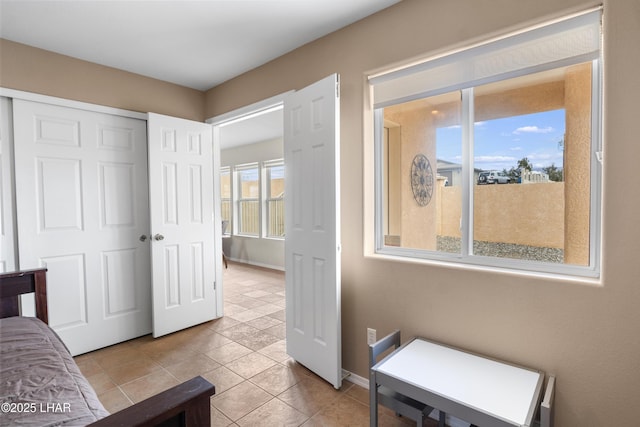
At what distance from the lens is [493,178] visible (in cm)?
178

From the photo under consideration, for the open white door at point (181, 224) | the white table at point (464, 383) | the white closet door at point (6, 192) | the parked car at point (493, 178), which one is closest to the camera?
the white table at point (464, 383)

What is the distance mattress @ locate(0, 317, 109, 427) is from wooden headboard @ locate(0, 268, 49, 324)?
419mm

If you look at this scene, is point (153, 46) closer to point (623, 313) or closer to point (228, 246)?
point (623, 313)

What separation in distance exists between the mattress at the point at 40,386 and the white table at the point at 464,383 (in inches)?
45.6

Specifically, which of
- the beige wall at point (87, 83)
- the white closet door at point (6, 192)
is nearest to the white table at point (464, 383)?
the white closet door at point (6, 192)

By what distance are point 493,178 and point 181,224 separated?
276 centimetres

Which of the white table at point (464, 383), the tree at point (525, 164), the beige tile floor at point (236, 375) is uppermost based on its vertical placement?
the tree at point (525, 164)

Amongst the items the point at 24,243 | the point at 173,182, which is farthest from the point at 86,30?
the point at 24,243

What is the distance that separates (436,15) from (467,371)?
1.92m

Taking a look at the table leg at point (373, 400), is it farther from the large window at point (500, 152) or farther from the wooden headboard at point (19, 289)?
the wooden headboard at point (19, 289)

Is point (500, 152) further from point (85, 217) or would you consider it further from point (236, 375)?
point (85, 217)

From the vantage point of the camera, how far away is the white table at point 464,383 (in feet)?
4.04

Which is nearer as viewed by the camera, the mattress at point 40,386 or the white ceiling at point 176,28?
the mattress at point 40,386

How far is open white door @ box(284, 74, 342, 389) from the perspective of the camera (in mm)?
2102
